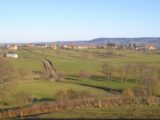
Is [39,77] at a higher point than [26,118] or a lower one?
lower

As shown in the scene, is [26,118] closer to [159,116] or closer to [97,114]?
[97,114]

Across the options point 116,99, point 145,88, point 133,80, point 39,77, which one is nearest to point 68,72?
point 39,77

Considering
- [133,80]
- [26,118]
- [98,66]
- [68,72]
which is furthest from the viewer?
[98,66]

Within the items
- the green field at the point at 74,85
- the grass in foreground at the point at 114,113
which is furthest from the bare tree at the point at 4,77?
the grass in foreground at the point at 114,113

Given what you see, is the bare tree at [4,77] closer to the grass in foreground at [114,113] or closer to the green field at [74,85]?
the green field at [74,85]

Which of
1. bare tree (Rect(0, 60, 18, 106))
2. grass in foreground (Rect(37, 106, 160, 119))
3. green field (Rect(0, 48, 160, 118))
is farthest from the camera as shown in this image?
bare tree (Rect(0, 60, 18, 106))

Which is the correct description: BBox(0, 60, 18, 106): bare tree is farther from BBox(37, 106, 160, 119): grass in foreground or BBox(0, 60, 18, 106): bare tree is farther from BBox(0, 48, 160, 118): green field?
BBox(37, 106, 160, 119): grass in foreground

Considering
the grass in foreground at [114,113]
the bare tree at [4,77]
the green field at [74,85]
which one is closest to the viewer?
the grass in foreground at [114,113]

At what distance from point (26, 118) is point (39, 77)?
6280cm

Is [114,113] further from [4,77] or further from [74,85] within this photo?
[74,85]

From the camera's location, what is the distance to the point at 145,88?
192ft

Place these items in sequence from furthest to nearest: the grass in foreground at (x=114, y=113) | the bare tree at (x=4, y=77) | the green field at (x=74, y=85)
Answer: the bare tree at (x=4, y=77) → the green field at (x=74, y=85) → the grass in foreground at (x=114, y=113)

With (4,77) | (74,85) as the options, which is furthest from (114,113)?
(74,85)

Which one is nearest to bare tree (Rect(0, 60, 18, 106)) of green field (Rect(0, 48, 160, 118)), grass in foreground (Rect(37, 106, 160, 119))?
green field (Rect(0, 48, 160, 118))
